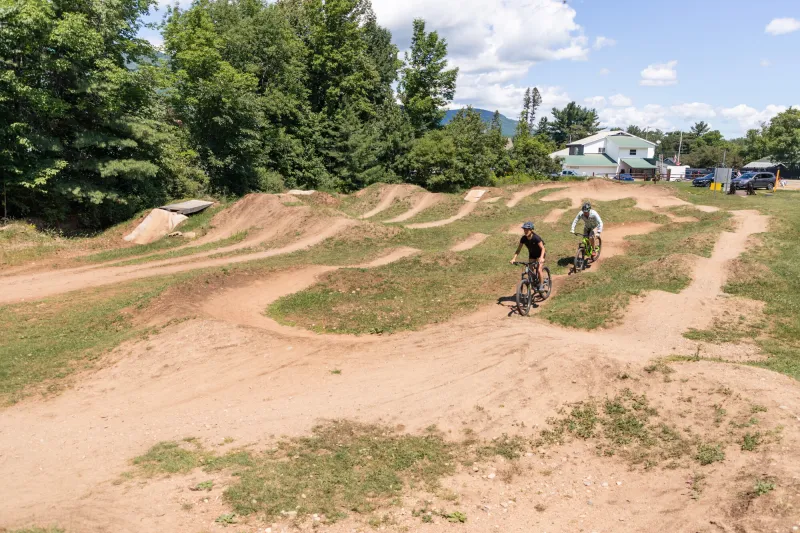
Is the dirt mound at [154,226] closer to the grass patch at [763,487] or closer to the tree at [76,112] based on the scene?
the tree at [76,112]

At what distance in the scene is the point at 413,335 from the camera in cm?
1314

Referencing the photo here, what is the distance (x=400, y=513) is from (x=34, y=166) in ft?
84.8

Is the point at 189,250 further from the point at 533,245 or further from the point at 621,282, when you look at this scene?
the point at 621,282

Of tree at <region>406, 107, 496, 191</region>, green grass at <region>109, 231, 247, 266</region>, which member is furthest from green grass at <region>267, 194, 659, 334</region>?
tree at <region>406, 107, 496, 191</region>

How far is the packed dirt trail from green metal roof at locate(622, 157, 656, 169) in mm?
75369

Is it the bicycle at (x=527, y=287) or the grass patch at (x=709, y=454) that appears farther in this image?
the bicycle at (x=527, y=287)

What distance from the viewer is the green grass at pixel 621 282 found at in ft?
44.3

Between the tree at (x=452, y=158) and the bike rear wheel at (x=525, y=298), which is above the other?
the tree at (x=452, y=158)

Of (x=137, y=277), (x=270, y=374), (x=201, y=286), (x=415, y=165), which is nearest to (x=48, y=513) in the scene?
(x=270, y=374)

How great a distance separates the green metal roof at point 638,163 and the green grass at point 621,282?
6730 centimetres

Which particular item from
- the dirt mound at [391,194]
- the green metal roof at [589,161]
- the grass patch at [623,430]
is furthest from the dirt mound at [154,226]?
the green metal roof at [589,161]

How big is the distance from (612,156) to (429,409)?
90.7 metres

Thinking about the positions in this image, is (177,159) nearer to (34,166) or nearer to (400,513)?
(34,166)

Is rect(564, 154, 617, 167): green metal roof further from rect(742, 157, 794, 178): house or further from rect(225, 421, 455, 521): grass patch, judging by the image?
rect(225, 421, 455, 521): grass patch
